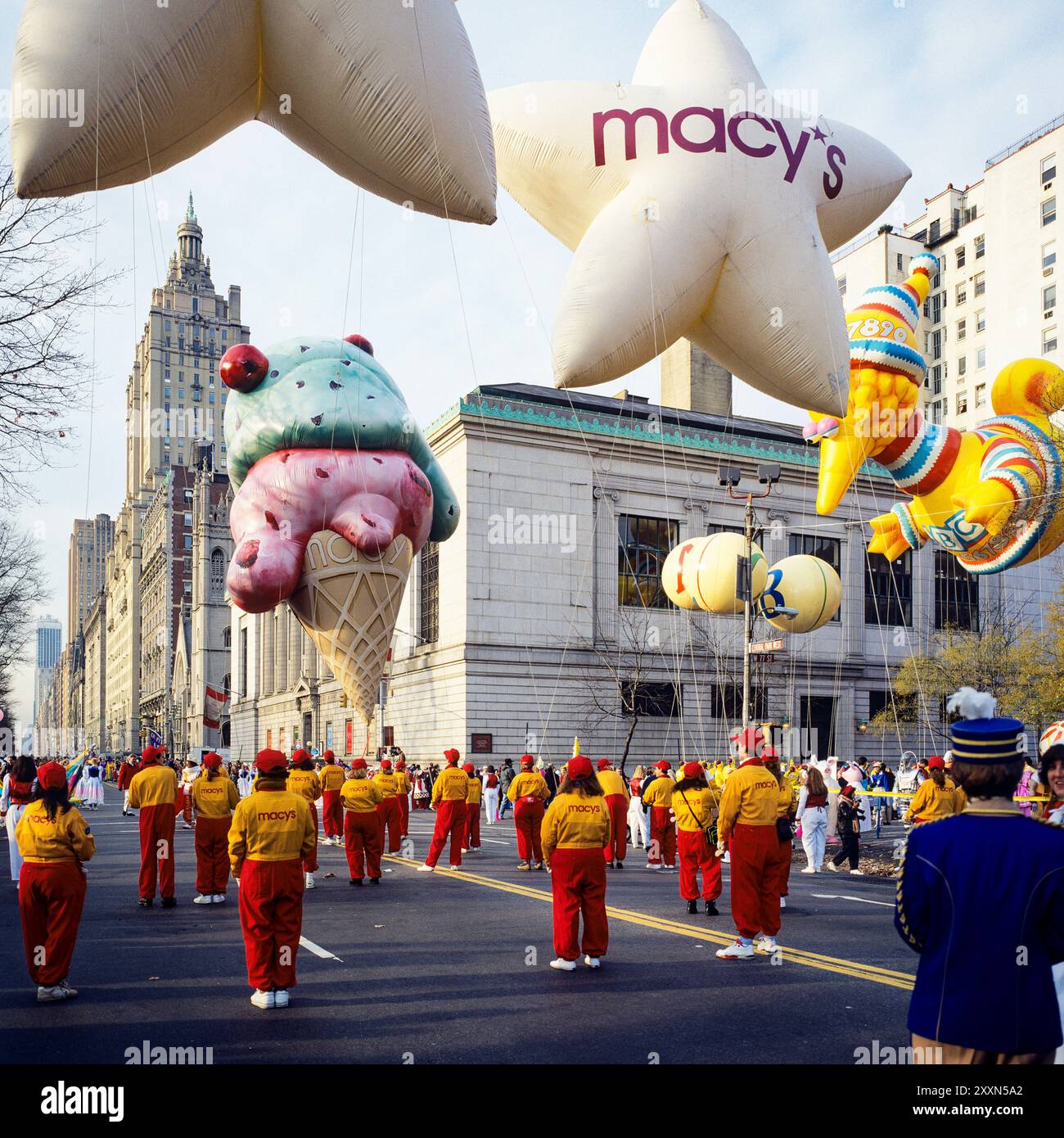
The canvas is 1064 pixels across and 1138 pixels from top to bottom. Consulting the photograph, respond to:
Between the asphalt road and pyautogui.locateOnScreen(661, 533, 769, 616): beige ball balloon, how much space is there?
4187mm

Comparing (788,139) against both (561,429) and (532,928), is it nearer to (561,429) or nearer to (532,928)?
(532,928)

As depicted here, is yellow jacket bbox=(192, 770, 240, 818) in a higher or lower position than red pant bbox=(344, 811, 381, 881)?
higher

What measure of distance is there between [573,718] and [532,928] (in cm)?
3038

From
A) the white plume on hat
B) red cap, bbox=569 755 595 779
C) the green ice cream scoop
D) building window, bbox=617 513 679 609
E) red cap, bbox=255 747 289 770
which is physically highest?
building window, bbox=617 513 679 609

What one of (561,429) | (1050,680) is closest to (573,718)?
(561,429)

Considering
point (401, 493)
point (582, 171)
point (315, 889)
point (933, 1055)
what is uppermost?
point (582, 171)

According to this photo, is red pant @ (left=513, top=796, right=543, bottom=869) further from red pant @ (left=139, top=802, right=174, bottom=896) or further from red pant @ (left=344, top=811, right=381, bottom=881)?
red pant @ (left=139, top=802, right=174, bottom=896)

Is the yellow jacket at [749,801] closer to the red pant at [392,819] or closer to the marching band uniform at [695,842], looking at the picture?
the marching band uniform at [695,842]


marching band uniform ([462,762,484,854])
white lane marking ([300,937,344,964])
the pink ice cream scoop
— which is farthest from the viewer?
marching band uniform ([462,762,484,854])

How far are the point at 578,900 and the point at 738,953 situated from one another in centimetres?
152

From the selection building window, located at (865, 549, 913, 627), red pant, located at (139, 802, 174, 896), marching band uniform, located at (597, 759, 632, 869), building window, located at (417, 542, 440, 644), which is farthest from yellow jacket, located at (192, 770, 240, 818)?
building window, located at (865, 549, 913, 627)

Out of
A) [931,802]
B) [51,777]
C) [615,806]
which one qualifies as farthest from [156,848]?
[931,802]

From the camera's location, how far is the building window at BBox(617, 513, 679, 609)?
144ft
